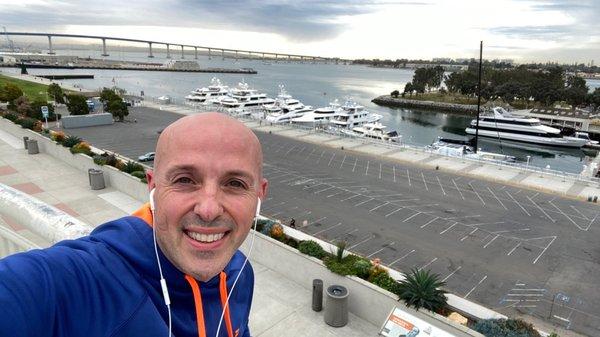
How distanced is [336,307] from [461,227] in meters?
12.5

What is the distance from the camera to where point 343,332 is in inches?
420

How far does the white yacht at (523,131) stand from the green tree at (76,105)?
2435 inches

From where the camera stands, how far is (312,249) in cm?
1259

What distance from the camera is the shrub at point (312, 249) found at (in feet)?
41.0

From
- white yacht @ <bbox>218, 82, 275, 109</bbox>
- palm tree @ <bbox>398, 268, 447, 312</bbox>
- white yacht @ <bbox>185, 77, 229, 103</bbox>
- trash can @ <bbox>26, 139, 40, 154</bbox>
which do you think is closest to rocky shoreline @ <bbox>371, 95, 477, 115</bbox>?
white yacht @ <bbox>218, 82, 275, 109</bbox>

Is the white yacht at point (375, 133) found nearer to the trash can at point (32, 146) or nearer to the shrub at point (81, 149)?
the shrub at point (81, 149)

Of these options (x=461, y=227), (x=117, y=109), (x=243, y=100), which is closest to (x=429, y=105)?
(x=243, y=100)

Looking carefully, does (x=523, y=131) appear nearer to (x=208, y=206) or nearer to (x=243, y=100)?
(x=243, y=100)

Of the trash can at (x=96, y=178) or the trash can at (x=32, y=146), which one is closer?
the trash can at (x=96, y=178)

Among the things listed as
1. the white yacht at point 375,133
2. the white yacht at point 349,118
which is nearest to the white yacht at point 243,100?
the white yacht at point 349,118

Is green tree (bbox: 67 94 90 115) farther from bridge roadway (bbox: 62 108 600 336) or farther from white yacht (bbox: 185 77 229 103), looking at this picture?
white yacht (bbox: 185 77 229 103)

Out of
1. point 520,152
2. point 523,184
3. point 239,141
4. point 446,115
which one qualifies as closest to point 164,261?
point 239,141

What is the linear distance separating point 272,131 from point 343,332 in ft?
123

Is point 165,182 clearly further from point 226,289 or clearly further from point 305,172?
point 305,172
